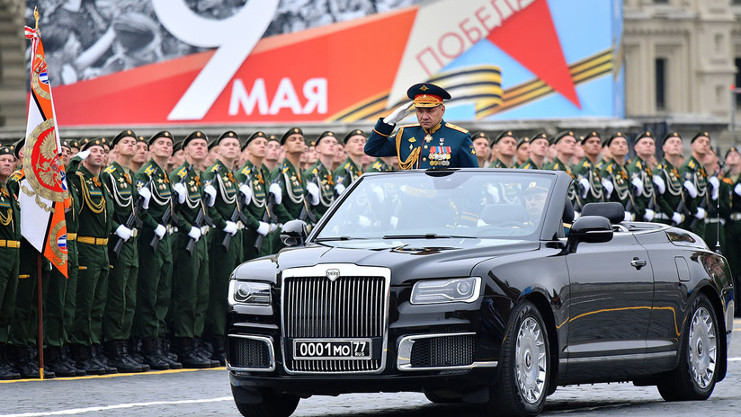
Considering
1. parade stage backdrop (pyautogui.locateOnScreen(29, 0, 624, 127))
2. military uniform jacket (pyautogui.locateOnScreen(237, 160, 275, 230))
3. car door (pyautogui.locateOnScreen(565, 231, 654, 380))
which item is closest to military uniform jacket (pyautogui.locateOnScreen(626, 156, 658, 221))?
military uniform jacket (pyautogui.locateOnScreen(237, 160, 275, 230))

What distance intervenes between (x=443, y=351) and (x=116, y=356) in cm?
650

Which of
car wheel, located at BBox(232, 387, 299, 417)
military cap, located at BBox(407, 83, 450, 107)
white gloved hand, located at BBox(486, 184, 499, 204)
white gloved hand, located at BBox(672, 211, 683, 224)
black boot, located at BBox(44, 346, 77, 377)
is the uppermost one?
military cap, located at BBox(407, 83, 450, 107)

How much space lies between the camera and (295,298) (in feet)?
37.1

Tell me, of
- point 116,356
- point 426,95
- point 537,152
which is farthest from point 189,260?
point 537,152

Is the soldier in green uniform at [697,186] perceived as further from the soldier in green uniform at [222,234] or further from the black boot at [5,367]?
the black boot at [5,367]

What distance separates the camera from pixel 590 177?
22266mm

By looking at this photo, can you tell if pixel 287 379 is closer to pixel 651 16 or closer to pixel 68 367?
pixel 68 367

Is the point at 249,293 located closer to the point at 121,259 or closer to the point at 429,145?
the point at 429,145

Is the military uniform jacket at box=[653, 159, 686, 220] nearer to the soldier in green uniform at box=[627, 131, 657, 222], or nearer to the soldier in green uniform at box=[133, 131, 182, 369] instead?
the soldier in green uniform at box=[627, 131, 657, 222]

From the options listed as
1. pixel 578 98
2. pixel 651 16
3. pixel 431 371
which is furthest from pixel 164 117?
pixel 651 16

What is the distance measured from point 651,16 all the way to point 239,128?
5618 centimetres

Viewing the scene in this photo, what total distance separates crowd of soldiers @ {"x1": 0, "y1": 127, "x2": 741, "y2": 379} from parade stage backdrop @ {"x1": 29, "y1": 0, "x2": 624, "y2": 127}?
14001 millimetres

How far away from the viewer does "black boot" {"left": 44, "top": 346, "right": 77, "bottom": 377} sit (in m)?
16.2

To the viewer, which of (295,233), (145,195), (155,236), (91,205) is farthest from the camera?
(155,236)
